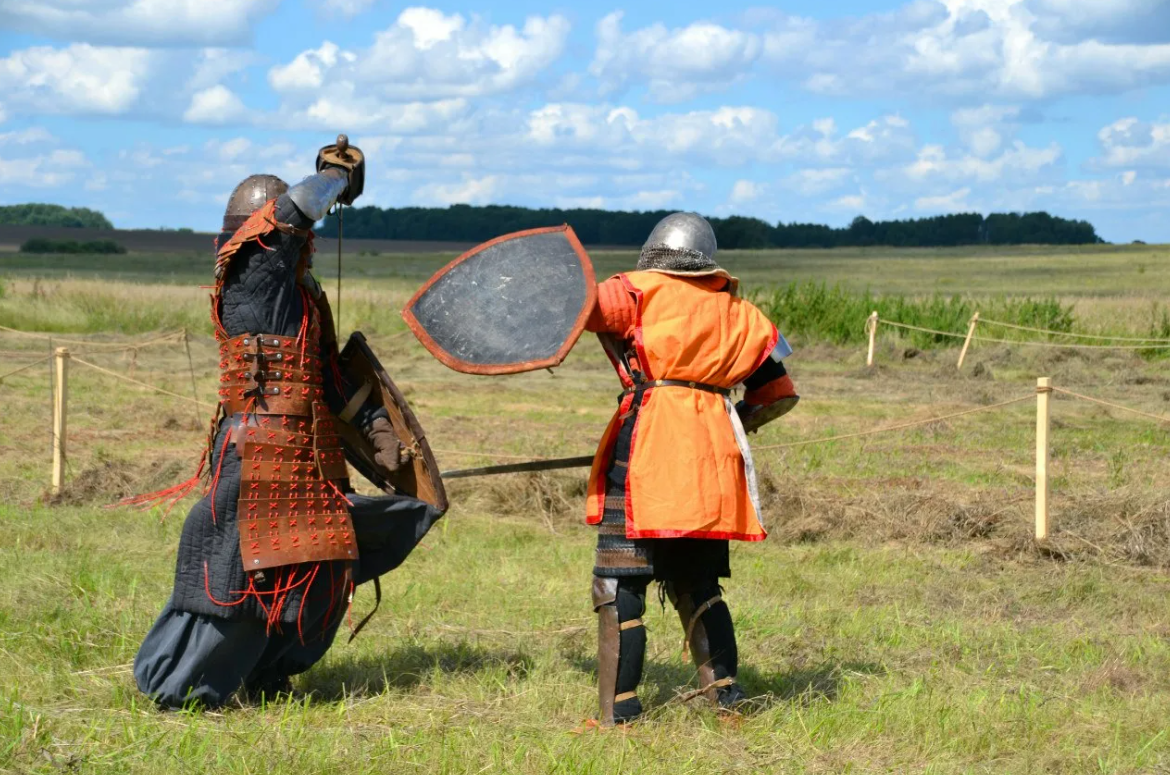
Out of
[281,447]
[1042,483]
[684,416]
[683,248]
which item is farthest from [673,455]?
[1042,483]

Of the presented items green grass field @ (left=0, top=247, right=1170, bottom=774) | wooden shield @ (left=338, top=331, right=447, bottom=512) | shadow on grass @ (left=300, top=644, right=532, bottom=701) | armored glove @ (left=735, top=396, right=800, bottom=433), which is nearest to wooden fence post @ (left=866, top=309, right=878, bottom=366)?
green grass field @ (left=0, top=247, right=1170, bottom=774)

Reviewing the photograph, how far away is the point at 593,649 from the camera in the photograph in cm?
489

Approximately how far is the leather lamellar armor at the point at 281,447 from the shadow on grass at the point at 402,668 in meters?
0.57

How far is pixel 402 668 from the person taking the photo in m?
4.60

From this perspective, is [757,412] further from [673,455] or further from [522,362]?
[522,362]

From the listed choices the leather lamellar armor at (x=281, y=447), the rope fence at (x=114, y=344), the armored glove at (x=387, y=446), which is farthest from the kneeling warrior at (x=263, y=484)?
the rope fence at (x=114, y=344)

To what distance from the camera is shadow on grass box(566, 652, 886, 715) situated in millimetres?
4277

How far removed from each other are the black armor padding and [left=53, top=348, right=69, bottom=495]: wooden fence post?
496cm

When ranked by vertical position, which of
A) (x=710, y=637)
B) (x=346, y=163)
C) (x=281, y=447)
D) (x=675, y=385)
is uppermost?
(x=346, y=163)

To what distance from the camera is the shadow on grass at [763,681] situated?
428cm

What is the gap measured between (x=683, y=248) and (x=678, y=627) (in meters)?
1.88

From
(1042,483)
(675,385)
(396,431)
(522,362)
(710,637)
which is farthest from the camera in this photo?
(1042,483)

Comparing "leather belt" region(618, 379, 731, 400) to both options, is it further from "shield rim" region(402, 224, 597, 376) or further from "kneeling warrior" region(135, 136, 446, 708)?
"kneeling warrior" region(135, 136, 446, 708)

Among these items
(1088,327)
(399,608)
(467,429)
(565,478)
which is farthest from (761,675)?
(1088,327)
